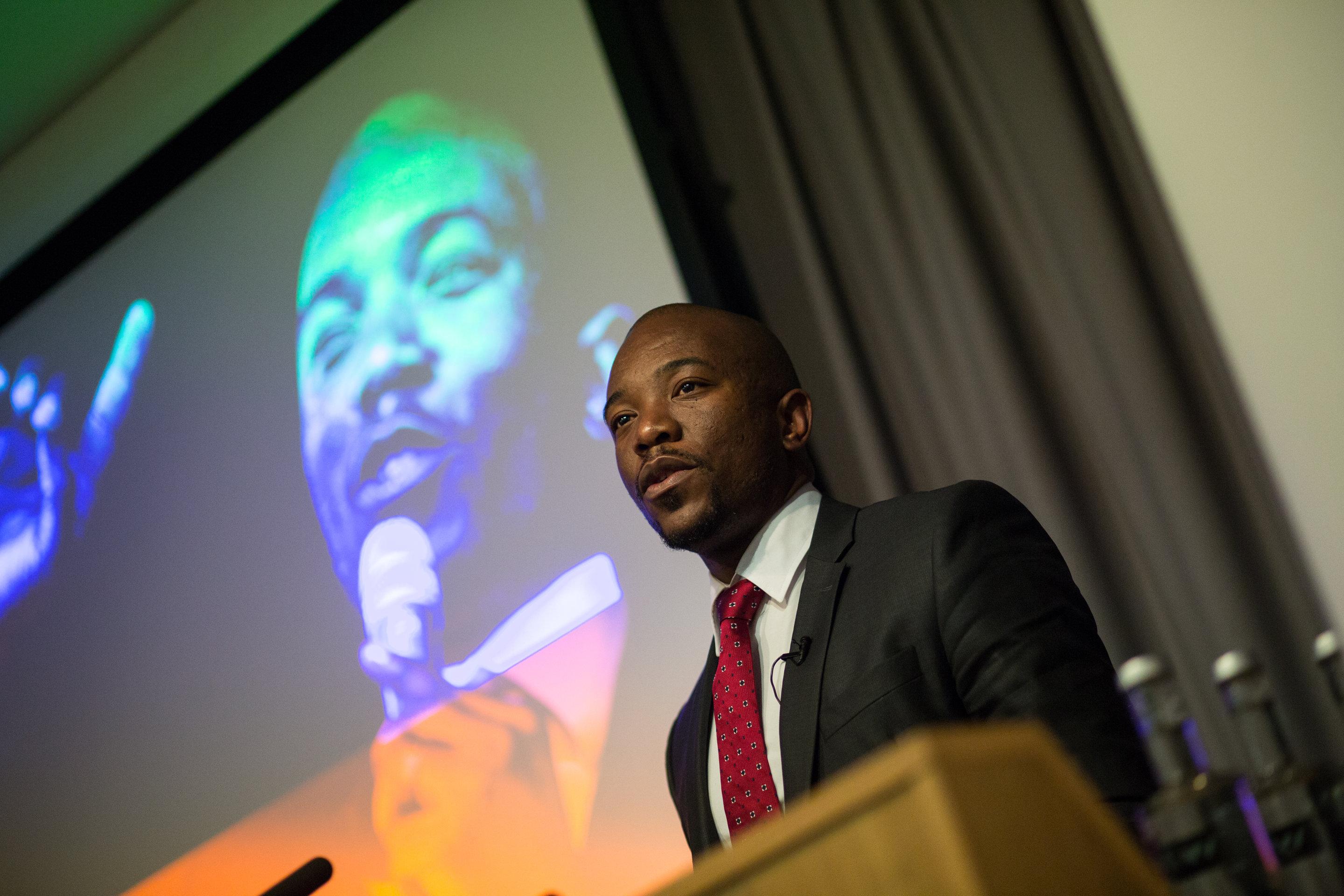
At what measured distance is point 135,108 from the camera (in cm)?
455

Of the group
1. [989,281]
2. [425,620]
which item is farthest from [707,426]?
[425,620]

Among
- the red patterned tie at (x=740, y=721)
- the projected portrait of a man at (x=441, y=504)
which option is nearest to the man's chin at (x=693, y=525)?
the red patterned tie at (x=740, y=721)

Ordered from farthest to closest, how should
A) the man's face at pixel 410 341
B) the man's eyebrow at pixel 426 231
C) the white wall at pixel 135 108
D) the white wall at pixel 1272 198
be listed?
the white wall at pixel 135 108 < the man's eyebrow at pixel 426 231 < the man's face at pixel 410 341 < the white wall at pixel 1272 198

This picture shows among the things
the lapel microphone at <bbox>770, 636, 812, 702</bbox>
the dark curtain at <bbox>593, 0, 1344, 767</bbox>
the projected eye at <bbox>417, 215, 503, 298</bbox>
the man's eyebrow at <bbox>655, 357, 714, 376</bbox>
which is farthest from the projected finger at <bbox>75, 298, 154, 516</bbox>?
the lapel microphone at <bbox>770, 636, 812, 702</bbox>

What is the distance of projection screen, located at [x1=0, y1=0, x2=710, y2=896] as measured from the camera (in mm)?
2828

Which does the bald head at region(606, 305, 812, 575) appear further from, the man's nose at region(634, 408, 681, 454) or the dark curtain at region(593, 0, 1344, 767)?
the dark curtain at region(593, 0, 1344, 767)

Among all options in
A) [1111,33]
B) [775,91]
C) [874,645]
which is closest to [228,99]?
[775,91]

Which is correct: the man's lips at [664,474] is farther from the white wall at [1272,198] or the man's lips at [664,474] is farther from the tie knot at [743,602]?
the white wall at [1272,198]

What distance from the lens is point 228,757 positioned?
11.1 ft

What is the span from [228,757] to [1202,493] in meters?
2.82

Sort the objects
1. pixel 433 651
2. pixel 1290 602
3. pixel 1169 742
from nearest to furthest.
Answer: pixel 1169 742, pixel 1290 602, pixel 433 651

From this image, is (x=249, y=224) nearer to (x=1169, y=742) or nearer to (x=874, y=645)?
(x=874, y=645)

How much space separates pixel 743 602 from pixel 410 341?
1752 millimetres

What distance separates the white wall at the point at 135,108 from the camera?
4.28 m
